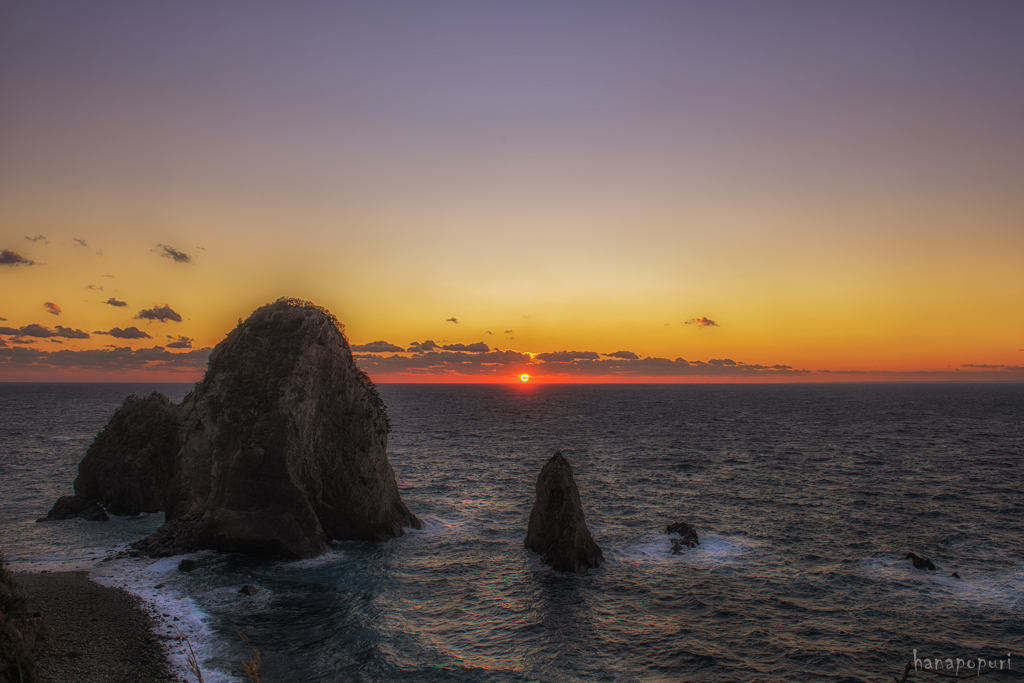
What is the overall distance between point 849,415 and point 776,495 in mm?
113524

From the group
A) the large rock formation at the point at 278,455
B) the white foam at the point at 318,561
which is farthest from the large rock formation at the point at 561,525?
the white foam at the point at 318,561

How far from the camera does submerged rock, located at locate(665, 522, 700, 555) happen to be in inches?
1497

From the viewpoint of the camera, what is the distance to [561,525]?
117 ft

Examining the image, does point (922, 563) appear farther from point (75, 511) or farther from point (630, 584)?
point (75, 511)

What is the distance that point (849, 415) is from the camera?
14800 centimetres

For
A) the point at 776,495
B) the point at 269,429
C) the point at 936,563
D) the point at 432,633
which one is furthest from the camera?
the point at 776,495

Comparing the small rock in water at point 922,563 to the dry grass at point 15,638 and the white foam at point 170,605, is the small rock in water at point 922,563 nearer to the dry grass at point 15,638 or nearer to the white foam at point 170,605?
the white foam at point 170,605

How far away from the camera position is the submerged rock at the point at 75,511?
43531 millimetres

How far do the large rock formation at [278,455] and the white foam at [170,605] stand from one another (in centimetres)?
272

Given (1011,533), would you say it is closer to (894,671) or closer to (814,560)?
(814,560)

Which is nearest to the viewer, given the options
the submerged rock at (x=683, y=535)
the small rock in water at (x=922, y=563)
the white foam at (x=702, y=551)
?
the small rock in water at (x=922, y=563)

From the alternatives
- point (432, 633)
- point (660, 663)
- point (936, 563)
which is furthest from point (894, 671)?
point (432, 633)

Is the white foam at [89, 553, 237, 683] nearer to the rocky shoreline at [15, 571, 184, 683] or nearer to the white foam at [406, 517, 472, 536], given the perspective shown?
the rocky shoreline at [15, 571, 184, 683]

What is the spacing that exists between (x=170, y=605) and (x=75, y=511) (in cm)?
2317
